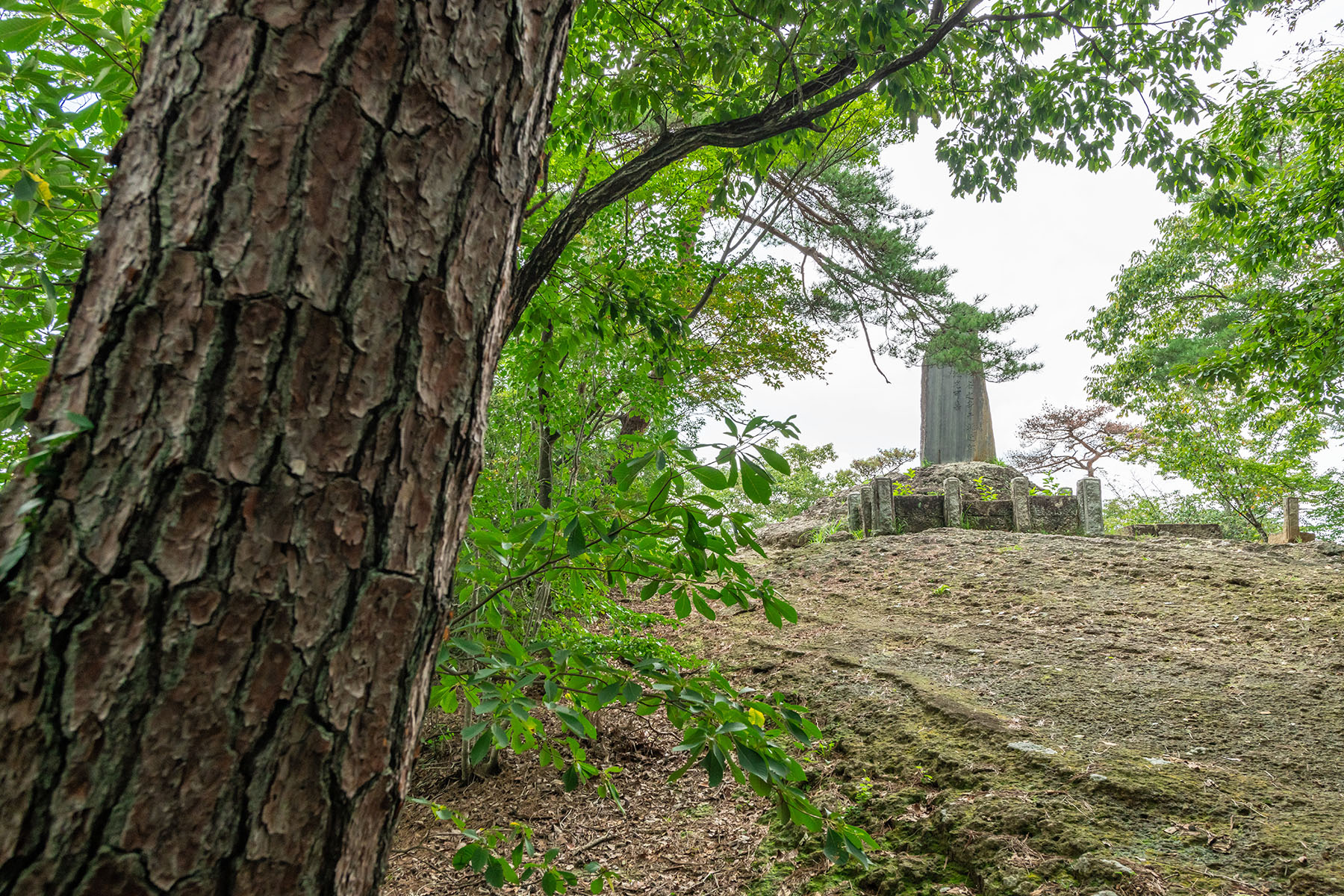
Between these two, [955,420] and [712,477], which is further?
[955,420]

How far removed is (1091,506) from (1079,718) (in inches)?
217

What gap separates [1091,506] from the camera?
7.81 meters

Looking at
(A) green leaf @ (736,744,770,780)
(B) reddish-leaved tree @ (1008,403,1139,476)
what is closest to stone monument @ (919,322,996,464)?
(B) reddish-leaved tree @ (1008,403,1139,476)

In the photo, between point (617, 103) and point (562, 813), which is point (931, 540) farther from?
point (617, 103)

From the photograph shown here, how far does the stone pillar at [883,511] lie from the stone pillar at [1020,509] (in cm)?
137

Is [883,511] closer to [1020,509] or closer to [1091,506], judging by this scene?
[1020,509]

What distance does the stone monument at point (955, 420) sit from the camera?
1497cm

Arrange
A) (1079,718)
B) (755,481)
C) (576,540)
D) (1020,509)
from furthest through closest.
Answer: (1020,509)
(1079,718)
(576,540)
(755,481)

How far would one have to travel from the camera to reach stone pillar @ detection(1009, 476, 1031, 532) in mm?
7973

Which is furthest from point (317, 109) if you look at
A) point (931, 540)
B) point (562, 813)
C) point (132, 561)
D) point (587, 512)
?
point (931, 540)

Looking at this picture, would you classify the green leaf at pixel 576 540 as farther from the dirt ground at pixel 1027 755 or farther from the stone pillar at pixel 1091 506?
the stone pillar at pixel 1091 506

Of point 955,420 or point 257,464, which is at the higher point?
point 955,420

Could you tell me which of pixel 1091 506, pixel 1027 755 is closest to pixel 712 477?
pixel 1027 755

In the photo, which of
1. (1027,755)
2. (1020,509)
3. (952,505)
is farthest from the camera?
(952,505)
